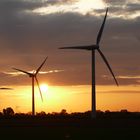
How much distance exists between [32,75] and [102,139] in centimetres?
8502

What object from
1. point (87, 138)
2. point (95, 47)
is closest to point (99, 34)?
point (95, 47)

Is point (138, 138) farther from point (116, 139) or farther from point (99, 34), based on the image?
point (99, 34)

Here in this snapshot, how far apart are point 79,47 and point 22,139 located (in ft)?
158

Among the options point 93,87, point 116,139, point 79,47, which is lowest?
point 116,139

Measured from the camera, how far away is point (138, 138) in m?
68.1

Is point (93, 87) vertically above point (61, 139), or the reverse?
point (93, 87)

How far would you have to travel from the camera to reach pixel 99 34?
111m

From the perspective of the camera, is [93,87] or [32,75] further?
[32,75]

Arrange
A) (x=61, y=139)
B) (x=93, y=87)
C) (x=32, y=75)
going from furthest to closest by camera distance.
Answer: (x=32, y=75) < (x=93, y=87) < (x=61, y=139)

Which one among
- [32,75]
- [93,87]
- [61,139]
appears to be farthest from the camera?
[32,75]

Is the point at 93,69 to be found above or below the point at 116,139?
above

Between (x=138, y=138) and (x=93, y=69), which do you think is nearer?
(x=138, y=138)

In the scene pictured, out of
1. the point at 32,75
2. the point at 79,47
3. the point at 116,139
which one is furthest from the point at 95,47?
the point at 116,139

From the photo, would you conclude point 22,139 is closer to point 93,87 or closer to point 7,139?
point 7,139
